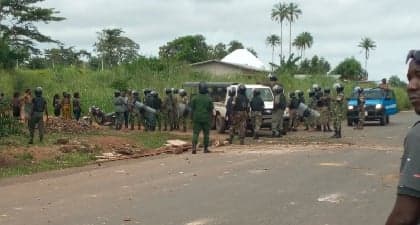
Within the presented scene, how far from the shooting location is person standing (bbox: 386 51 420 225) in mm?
3236

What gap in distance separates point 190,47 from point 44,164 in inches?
2850

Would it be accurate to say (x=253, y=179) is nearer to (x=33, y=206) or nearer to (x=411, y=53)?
(x=33, y=206)

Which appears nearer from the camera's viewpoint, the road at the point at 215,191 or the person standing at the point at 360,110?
the road at the point at 215,191

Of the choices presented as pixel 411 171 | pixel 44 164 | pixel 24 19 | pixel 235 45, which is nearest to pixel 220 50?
pixel 235 45

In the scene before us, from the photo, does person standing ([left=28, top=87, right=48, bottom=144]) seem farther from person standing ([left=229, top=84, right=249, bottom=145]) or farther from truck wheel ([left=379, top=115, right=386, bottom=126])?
truck wheel ([left=379, top=115, right=386, bottom=126])

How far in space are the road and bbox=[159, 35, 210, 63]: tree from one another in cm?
6784

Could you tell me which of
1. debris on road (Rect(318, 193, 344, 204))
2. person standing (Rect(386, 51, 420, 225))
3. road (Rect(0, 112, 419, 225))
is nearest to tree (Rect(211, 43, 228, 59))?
road (Rect(0, 112, 419, 225))

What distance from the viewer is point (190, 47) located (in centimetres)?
8862

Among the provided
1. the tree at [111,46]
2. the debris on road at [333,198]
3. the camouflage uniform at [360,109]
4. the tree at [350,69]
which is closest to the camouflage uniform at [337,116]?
the camouflage uniform at [360,109]

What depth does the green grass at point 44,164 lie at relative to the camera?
15.5 m

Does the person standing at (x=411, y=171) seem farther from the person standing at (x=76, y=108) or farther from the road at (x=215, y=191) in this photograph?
the person standing at (x=76, y=108)

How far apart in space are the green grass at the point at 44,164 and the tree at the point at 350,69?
83.8 metres

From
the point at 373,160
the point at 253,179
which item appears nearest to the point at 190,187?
the point at 253,179

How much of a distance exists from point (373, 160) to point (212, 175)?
15.8 ft
